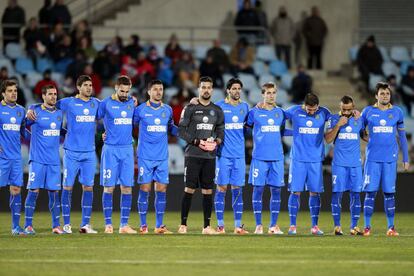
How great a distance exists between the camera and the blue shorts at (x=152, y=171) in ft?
54.2

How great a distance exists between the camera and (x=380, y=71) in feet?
93.4

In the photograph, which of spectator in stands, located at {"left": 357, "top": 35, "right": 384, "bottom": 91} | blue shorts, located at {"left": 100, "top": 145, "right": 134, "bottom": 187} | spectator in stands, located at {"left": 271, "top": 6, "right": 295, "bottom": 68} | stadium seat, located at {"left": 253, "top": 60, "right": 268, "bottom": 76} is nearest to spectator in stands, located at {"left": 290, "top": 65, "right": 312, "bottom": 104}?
stadium seat, located at {"left": 253, "top": 60, "right": 268, "bottom": 76}

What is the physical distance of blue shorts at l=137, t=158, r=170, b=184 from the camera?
16516 mm

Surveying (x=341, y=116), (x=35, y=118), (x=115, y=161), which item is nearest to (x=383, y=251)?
(x=341, y=116)

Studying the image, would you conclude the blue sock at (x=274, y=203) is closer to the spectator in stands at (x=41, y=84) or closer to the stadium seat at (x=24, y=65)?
the spectator in stands at (x=41, y=84)

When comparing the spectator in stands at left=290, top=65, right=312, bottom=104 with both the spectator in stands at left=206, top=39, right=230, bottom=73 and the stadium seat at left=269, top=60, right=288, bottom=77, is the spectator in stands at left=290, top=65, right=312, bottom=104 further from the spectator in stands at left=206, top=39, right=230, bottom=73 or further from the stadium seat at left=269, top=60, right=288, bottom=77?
the spectator in stands at left=206, top=39, right=230, bottom=73

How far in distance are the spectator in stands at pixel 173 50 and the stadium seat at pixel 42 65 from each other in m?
2.84

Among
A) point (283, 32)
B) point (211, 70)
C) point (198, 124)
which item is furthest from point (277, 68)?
point (198, 124)

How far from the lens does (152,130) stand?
16672 millimetres

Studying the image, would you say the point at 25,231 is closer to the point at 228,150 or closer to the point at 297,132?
the point at 228,150

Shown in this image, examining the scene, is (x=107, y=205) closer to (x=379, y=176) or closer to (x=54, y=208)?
(x=54, y=208)

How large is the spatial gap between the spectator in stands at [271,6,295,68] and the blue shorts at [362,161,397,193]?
12354 mm

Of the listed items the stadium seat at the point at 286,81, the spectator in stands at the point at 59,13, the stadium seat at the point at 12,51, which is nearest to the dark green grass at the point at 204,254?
the stadium seat at the point at 286,81

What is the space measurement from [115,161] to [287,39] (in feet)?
42.6
